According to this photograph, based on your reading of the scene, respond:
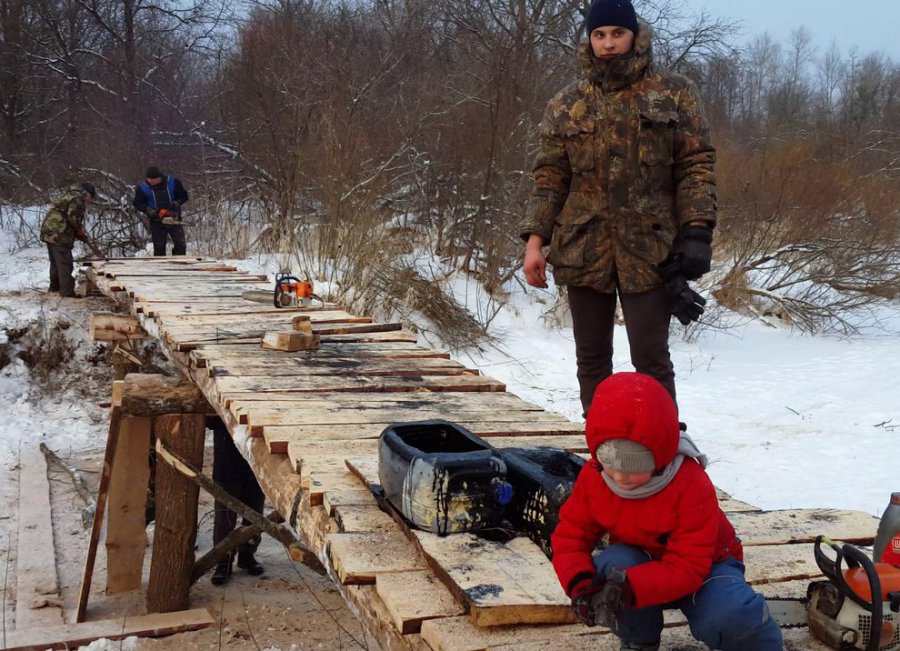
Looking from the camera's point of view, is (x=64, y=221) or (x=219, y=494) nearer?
(x=219, y=494)

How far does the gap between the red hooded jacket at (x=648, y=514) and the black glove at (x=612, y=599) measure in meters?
0.02

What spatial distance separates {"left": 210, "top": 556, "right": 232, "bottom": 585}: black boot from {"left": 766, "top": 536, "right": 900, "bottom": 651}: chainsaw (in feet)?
15.0

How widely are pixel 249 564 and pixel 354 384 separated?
243cm

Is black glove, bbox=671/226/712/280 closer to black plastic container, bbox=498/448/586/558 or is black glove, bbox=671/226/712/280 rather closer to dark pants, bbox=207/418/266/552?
black plastic container, bbox=498/448/586/558

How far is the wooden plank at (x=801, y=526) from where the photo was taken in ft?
8.63

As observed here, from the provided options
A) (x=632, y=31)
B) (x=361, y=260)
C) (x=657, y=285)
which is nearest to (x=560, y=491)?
(x=657, y=285)

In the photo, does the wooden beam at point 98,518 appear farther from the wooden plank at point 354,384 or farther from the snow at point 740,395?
the snow at point 740,395

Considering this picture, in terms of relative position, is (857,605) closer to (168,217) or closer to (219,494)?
(219,494)

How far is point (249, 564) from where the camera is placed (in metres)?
6.19

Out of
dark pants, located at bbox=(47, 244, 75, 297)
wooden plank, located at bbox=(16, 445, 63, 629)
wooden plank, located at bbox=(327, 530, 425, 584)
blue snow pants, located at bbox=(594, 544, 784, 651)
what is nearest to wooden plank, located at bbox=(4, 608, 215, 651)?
wooden plank, located at bbox=(16, 445, 63, 629)

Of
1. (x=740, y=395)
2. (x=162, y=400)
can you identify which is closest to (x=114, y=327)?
(x=162, y=400)

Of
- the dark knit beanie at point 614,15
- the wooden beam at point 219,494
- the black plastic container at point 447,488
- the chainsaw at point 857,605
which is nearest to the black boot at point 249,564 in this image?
the wooden beam at point 219,494

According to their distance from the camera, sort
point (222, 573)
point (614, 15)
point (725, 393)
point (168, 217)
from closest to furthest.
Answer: point (614, 15) → point (222, 573) → point (725, 393) → point (168, 217)

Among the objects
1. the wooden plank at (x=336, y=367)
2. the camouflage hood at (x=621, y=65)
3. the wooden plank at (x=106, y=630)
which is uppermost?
the camouflage hood at (x=621, y=65)
